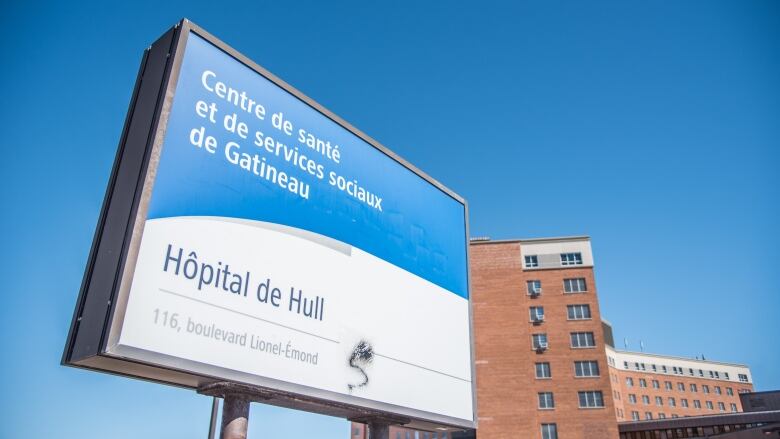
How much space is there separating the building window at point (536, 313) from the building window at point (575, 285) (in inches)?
123

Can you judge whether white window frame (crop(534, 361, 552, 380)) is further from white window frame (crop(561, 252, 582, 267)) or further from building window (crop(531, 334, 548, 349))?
white window frame (crop(561, 252, 582, 267))

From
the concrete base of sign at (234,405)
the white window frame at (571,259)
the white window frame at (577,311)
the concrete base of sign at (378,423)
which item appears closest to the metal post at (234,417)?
the concrete base of sign at (234,405)

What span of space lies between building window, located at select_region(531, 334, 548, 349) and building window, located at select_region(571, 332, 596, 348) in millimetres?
2534

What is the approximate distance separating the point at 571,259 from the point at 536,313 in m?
6.81

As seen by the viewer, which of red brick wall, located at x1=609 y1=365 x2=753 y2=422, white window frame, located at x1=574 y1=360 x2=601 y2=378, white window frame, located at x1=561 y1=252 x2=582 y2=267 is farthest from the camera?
red brick wall, located at x1=609 y1=365 x2=753 y2=422

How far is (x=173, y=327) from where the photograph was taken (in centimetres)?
518

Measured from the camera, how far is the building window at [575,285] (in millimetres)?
52688

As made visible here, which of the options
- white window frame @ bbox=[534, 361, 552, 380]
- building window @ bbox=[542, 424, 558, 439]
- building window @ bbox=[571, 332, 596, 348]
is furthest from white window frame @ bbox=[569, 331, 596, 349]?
building window @ bbox=[542, 424, 558, 439]

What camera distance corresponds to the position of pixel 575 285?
5306cm

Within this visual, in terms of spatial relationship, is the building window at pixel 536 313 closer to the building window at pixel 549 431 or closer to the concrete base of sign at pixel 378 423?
the building window at pixel 549 431

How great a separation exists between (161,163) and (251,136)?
53.9 inches

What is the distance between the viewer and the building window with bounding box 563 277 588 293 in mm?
52688

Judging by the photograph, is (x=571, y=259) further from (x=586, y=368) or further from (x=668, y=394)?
(x=668, y=394)

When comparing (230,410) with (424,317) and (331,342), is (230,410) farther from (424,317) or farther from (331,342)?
(424,317)
